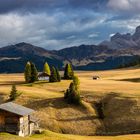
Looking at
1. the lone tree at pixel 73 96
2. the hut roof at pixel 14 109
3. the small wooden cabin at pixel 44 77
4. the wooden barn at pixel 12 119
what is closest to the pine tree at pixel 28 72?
the small wooden cabin at pixel 44 77

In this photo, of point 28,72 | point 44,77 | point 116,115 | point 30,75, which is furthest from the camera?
point 44,77

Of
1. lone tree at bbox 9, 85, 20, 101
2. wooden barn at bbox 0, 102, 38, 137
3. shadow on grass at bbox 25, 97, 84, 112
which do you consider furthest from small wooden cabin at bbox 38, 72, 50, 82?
wooden barn at bbox 0, 102, 38, 137

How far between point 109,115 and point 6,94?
29.4 meters

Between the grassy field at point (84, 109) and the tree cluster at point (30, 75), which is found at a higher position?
the tree cluster at point (30, 75)

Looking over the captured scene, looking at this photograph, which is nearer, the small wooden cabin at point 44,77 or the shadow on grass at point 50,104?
the shadow on grass at point 50,104

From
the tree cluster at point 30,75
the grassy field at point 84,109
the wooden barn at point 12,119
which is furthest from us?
the tree cluster at point 30,75

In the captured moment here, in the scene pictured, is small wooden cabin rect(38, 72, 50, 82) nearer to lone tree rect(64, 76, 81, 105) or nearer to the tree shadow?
lone tree rect(64, 76, 81, 105)

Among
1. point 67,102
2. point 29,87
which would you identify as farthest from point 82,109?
point 29,87

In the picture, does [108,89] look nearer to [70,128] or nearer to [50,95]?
[50,95]

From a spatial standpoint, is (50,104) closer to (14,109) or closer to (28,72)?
(14,109)

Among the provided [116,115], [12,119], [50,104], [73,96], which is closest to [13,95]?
[50,104]

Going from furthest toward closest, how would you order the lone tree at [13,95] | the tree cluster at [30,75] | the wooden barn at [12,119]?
the tree cluster at [30,75]
the lone tree at [13,95]
the wooden barn at [12,119]

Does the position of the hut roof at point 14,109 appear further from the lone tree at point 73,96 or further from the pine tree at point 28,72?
the pine tree at point 28,72

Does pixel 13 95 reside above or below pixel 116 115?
above
